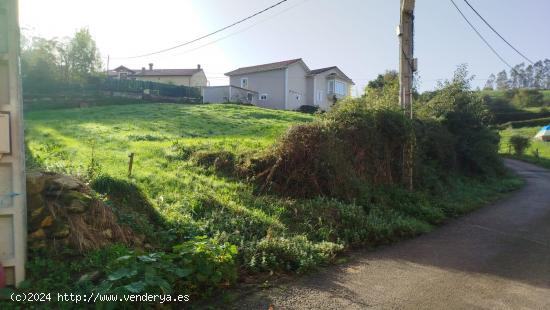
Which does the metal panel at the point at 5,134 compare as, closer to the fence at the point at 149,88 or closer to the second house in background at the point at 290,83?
the fence at the point at 149,88

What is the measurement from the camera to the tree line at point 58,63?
103 feet

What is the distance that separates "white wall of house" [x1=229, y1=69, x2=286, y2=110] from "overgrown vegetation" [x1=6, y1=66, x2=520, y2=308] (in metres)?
29.5

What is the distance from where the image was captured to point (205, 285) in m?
4.45

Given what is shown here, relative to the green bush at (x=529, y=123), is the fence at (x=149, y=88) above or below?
above

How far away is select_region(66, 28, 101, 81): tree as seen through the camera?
3622 centimetres

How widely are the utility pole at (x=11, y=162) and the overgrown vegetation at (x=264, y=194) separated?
22cm

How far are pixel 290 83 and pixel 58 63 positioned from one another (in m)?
22.1

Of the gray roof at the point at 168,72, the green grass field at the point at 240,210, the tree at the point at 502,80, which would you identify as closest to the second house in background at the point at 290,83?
the gray roof at the point at 168,72

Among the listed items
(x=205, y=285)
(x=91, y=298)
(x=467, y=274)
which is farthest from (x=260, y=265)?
(x=467, y=274)

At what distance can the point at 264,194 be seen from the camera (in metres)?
8.12

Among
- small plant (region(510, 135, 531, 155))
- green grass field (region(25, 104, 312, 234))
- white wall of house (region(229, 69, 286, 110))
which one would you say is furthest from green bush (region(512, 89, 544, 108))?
green grass field (region(25, 104, 312, 234))

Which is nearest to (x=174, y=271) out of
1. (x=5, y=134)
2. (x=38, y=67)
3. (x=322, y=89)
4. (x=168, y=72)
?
(x=5, y=134)

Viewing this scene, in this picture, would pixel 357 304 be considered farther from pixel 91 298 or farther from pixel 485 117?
pixel 485 117

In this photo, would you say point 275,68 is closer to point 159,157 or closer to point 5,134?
point 159,157
